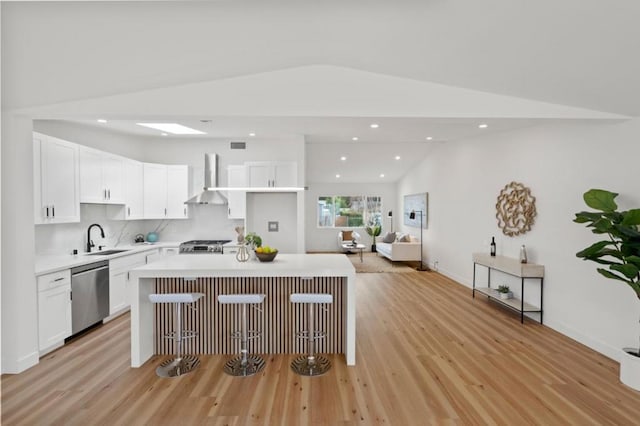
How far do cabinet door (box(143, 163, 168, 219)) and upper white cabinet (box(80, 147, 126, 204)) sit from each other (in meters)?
0.48

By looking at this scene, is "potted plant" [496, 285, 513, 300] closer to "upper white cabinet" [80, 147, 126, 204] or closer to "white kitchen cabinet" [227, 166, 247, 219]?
"white kitchen cabinet" [227, 166, 247, 219]

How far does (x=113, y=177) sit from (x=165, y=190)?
938 millimetres

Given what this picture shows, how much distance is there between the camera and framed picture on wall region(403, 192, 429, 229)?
845 cm

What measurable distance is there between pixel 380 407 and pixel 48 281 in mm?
3502

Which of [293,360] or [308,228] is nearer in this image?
[293,360]

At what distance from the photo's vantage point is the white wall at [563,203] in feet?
11.2

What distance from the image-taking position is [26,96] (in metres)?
2.99

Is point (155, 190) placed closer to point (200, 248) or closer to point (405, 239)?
point (200, 248)

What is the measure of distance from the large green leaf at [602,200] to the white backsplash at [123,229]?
509 centimetres

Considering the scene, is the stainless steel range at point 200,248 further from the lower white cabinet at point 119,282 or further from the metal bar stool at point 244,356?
the metal bar stool at point 244,356

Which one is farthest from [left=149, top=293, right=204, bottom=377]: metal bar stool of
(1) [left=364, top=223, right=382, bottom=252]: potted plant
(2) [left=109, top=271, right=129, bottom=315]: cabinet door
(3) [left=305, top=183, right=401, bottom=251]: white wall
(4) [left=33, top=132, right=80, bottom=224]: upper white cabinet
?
(1) [left=364, top=223, right=382, bottom=252]: potted plant

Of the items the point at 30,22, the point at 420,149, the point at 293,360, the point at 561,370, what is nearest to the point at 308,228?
the point at 420,149

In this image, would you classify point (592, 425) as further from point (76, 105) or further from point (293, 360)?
point (76, 105)

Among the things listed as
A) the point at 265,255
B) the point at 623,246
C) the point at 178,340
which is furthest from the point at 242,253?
the point at 623,246
